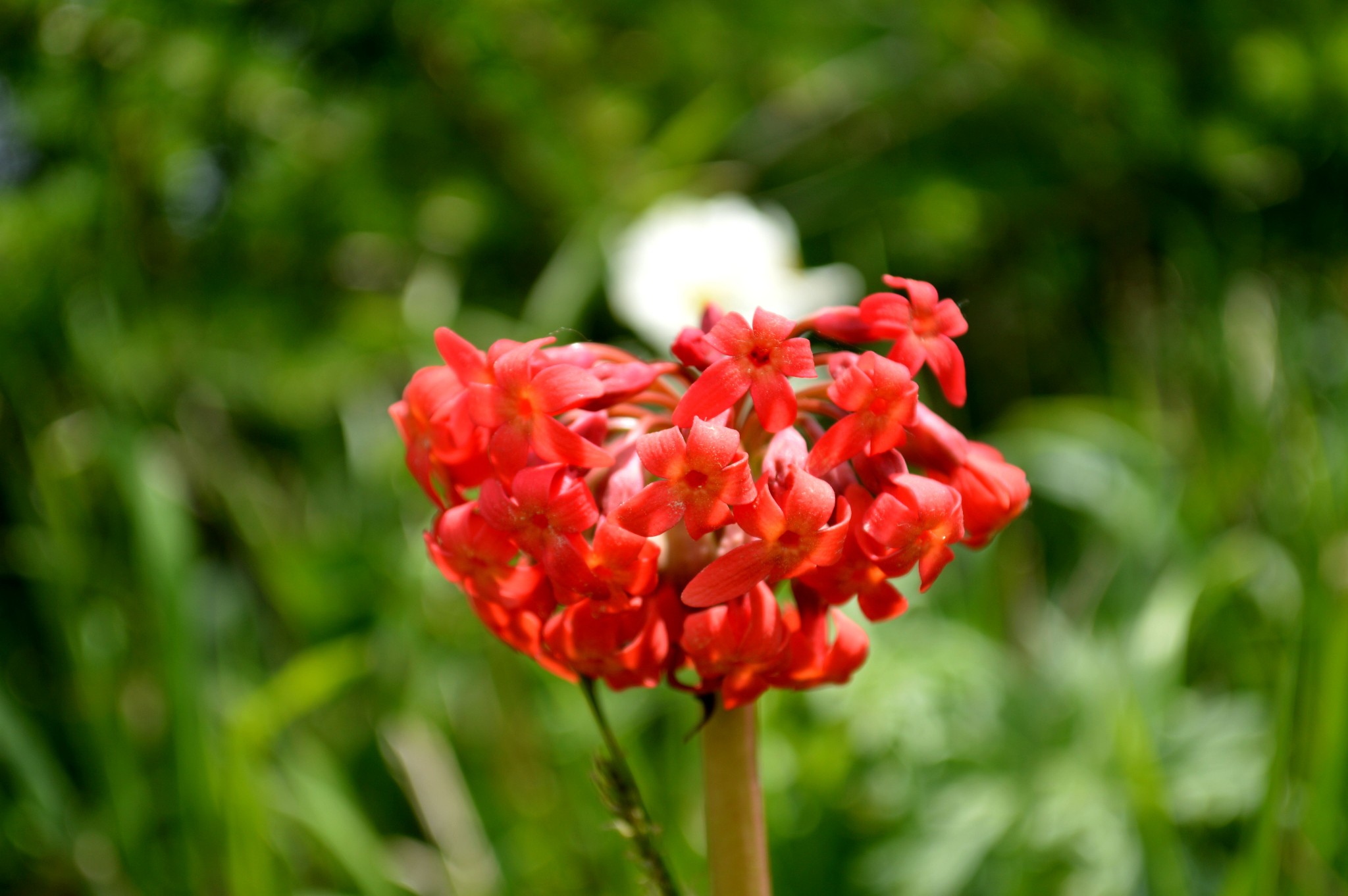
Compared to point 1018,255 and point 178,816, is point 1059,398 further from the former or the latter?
point 178,816

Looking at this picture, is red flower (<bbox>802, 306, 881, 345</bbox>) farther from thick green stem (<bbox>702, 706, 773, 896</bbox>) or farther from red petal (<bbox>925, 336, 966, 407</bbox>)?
thick green stem (<bbox>702, 706, 773, 896</bbox>)

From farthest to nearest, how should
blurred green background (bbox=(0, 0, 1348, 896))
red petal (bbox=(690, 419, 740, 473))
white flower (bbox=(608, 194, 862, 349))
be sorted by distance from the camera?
white flower (bbox=(608, 194, 862, 349)) < blurred green background (bbox=(0, 0, 1348, 896)) < red petal (bbox=(690, 419, 740, 473))

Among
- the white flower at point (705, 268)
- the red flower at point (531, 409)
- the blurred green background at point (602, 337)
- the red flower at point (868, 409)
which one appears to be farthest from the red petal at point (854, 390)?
the white flower at point (705, 268)

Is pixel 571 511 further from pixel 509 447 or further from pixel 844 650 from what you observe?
pixel 844 650

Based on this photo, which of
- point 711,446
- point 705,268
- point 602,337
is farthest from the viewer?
point 602,337

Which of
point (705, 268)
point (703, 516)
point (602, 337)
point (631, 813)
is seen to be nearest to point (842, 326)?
point (703, 516)

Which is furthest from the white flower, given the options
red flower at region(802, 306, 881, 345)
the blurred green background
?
red flower at region(802, 306, 881, 345)

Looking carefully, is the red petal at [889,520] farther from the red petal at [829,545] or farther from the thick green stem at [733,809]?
the thick green stem at [733,809]
